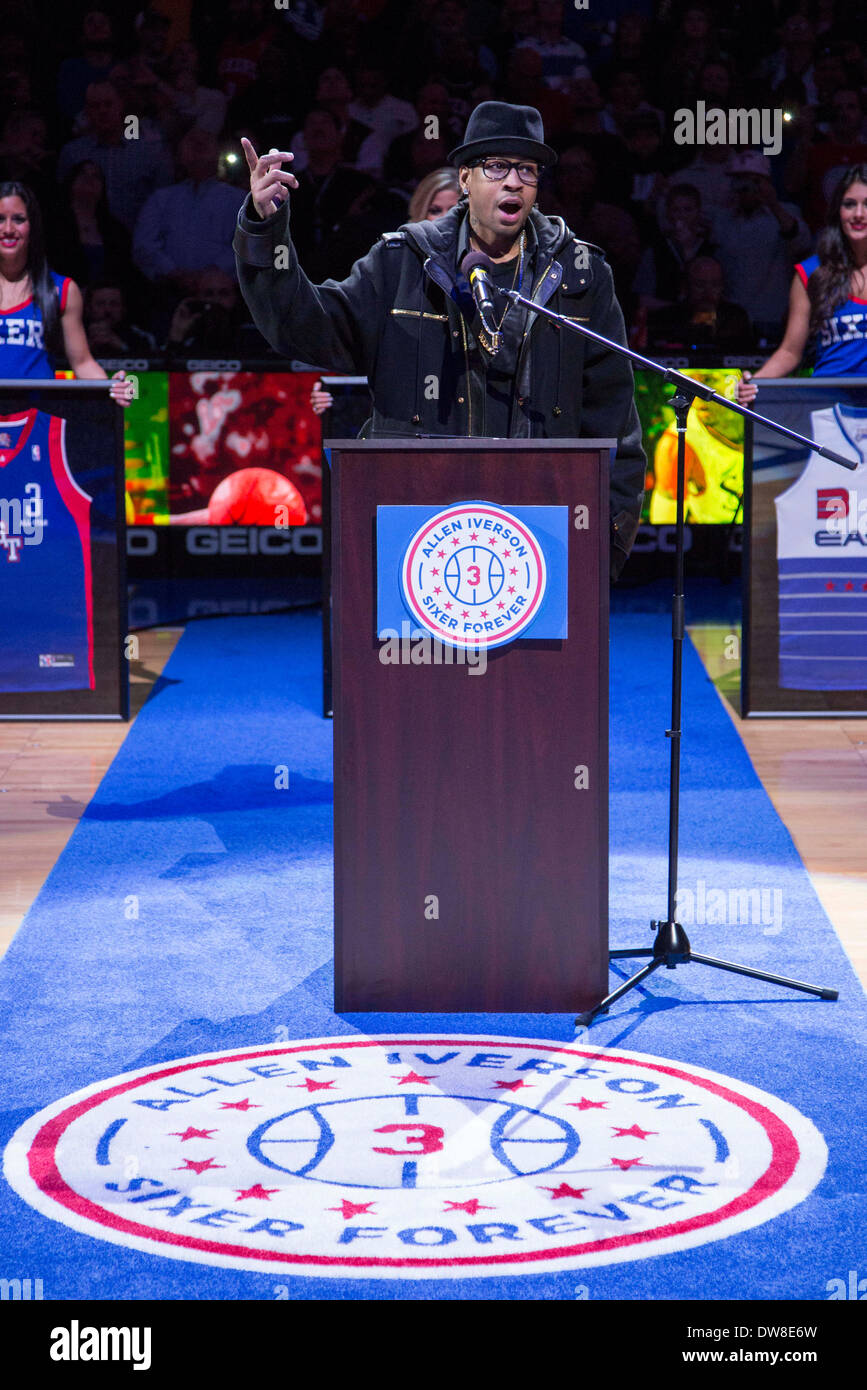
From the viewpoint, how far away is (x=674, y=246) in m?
10.2

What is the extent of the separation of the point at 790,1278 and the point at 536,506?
1503mm

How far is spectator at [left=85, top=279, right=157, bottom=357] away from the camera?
31.9ft

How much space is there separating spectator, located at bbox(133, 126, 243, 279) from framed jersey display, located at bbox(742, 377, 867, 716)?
4.75 metres

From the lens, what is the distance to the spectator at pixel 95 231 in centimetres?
1032

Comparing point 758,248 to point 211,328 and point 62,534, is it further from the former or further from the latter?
point 62,534

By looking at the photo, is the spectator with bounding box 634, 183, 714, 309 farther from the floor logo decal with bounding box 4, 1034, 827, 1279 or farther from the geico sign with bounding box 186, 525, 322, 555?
the floor logo decal with bounding box 4, 1034, 827, 1279

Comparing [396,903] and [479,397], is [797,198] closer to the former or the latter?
[479,397]

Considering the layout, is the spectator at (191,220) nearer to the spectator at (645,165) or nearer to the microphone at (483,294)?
the spectator at (645,165)

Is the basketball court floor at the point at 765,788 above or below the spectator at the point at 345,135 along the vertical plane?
below

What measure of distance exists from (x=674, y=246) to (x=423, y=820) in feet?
24.8

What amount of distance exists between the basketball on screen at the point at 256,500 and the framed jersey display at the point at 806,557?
340 centimetres

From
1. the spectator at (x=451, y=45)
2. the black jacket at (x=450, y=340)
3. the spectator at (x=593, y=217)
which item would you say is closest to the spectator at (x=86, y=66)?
the spectator at (x=451, y=45)

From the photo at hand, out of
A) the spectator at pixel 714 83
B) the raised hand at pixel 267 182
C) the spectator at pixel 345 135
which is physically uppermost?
the spectator at pixel 714 83

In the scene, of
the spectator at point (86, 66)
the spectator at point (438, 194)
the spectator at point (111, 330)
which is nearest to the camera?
the spectator at point (438, 194)
